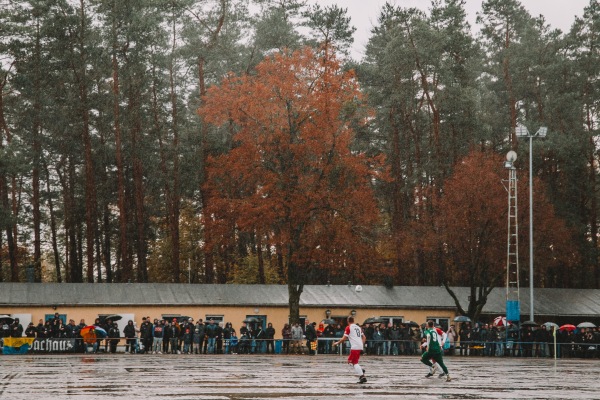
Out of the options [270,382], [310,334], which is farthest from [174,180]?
[270,382]

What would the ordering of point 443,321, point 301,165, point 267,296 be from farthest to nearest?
point 443,321
point 267,296
point 301,165

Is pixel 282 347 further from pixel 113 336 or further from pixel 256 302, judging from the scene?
pixel 256 302

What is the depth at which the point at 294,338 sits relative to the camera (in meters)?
41.9

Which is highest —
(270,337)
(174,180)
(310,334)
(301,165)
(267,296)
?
(174,180)

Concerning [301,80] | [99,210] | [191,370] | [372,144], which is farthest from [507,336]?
[99,210]

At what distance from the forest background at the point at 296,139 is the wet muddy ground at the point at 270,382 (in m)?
18.8

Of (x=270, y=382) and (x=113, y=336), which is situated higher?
(x=113, y=336)

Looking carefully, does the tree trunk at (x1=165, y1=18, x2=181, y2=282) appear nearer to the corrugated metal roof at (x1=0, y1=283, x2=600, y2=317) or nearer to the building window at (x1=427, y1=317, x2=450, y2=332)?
the corrugated metal roof at (x1=0, y1=283, x2=600, y2=317)

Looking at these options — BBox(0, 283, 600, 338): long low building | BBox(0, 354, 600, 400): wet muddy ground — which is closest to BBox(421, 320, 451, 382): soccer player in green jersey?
BBox(0, 354, 600, 400): wet muddy ground

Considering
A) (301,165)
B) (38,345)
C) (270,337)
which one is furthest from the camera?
(301,165)

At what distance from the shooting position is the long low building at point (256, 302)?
46.7m

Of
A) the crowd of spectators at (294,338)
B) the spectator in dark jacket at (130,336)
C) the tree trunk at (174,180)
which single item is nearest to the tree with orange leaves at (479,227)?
the crowd of spectators at (294,338)

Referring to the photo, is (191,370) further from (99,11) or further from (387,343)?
(99,11)

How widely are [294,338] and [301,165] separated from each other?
9858 mm
